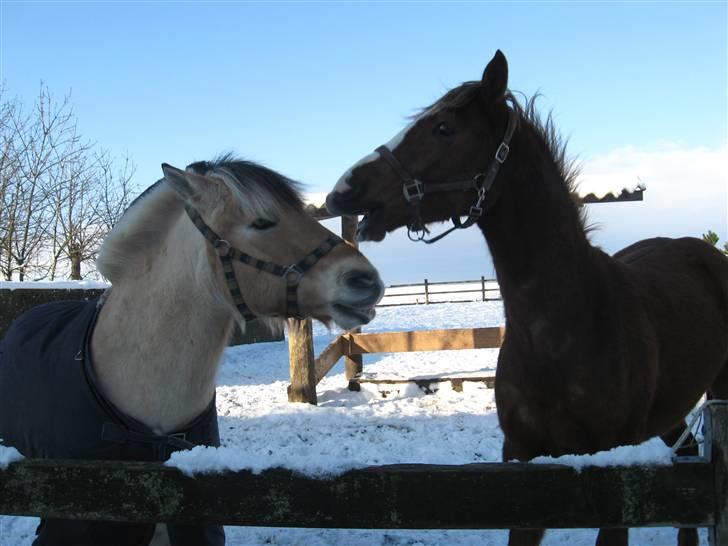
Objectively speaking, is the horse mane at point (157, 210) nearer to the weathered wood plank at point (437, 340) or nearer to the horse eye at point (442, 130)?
the horse eye at point (442, 130)

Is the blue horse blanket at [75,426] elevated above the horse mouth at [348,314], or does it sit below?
below

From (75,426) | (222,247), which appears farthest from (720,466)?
(75,426)

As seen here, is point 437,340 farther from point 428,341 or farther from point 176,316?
point 176,316

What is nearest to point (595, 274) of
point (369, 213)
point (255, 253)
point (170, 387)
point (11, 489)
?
point (369, 213)

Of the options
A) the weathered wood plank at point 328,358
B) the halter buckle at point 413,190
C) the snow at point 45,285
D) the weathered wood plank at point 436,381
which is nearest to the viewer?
the halter buckle at point 413,190

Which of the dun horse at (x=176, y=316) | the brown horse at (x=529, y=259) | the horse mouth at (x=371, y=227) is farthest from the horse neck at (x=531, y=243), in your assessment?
the dun horse at (x=176, y=316)

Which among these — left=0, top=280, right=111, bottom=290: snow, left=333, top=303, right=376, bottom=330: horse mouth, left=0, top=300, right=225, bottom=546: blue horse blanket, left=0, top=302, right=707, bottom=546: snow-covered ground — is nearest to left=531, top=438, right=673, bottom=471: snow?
left=0, top=302, right=707, bottom=546: snow-covered ground

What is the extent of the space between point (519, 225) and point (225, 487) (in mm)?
1571

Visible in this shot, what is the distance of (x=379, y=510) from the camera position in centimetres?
141

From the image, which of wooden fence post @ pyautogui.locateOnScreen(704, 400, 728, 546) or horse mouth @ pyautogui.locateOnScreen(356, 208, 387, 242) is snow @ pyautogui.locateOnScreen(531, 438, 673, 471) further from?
horse mouth @ pyautogui.locateOnScreen(356, 208, 387, 242)

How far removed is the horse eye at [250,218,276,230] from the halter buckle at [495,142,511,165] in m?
0.96

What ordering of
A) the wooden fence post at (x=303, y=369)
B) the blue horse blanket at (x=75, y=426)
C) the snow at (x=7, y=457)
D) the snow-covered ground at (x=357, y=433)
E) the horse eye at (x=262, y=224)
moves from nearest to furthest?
the snow at (x=7, y=457) < the blue horse blanket at (x=75, y=426) < the horse eye at (x=262, y=224) < the snow-covered ground at (x=357, y=433) < the wooden fence post at (x=303, y=369)

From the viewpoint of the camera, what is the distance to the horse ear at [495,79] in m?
2.39

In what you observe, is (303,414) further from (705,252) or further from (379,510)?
(379,510)
